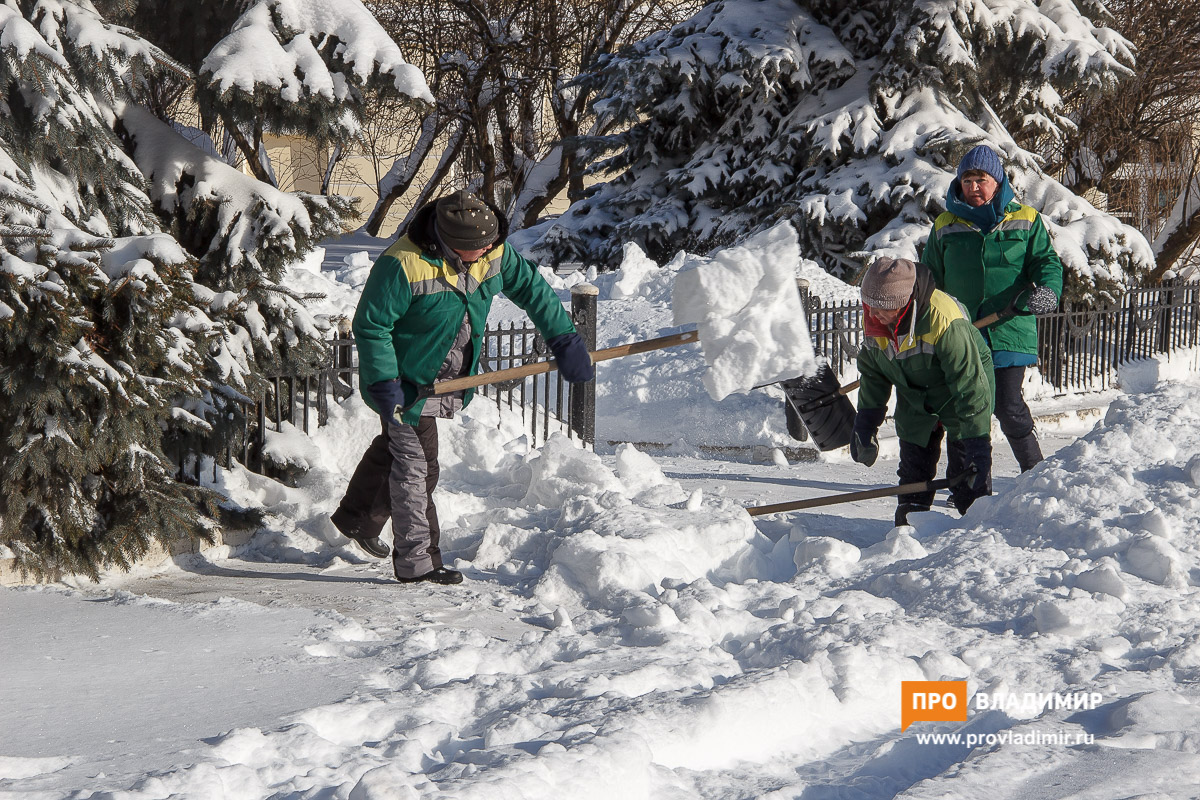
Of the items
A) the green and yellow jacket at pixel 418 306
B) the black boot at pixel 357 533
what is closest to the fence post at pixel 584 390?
the black boot at pixel 357 533

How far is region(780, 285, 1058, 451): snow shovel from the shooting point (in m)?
5.30

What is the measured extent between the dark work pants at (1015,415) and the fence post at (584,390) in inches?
127

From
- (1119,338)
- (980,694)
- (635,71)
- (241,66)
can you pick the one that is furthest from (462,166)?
(980,694)

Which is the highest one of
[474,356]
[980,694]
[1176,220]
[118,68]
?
[1176,220]

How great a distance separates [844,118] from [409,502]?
10.1 m

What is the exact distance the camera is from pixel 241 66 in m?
4.94

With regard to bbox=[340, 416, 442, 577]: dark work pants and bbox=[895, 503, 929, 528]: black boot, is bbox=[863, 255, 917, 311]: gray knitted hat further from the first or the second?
bbox=[340, 416, 442, 577]: dark work pants

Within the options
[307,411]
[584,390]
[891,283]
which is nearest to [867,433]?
[891,283]

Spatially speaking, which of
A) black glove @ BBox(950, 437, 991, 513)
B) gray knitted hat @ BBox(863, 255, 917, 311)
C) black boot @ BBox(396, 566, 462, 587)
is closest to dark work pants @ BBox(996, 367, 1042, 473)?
black glove @ BBox(950, 437, 991, 513)

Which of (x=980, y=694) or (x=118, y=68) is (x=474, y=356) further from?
(x=980, y=694)

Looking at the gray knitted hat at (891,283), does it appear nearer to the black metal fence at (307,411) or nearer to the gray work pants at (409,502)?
the gray work pants at (409,502)

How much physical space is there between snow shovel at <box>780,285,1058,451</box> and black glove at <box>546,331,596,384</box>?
1.07 metres

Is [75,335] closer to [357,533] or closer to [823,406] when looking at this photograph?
[357,533]

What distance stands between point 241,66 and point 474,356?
5.85 ft
